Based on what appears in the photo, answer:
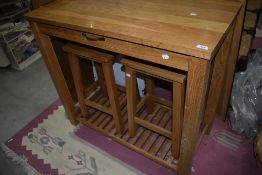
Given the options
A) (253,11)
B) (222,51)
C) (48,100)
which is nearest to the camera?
(222,51)

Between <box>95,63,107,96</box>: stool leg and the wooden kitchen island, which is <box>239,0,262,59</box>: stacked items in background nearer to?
the wooden kitchen island

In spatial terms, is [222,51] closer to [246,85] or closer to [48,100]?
[246,85]

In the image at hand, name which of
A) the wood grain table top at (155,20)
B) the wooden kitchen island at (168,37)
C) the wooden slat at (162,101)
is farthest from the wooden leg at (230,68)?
the wooden slat at (162,101)

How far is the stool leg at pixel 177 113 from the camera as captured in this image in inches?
42.9

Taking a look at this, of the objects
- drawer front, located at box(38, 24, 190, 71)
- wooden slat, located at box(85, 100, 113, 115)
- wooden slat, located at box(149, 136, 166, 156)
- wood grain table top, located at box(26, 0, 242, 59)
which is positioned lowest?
wooden slat, located at box(149, 136, 166, 156)

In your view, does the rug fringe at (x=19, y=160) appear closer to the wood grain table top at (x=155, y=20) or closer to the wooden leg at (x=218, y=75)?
the wood grain table top at (x=155, y=20)

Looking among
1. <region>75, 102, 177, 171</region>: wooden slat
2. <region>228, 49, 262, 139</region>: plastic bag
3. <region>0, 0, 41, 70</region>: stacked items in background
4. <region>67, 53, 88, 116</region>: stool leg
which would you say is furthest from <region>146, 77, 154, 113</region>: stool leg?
<region>0, 0, 41, 70</region>: stacked items in background

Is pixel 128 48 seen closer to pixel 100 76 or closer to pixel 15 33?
pixel 100 76

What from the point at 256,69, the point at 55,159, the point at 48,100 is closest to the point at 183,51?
the point at 256,69

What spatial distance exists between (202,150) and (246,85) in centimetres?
52

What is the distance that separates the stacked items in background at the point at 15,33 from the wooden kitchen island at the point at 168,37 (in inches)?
40.4

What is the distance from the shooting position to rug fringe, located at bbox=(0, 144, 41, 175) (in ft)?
4.91

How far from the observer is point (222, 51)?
1239 mm

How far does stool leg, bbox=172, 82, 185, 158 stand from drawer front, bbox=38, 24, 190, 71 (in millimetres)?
173
